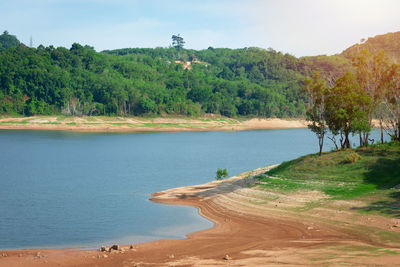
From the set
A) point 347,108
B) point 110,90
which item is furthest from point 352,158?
point 110,90

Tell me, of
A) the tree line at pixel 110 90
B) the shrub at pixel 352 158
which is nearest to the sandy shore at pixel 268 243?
the shrub at pixel 352 158

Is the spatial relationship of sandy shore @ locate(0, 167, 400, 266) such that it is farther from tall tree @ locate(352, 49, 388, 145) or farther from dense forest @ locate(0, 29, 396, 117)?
dense forest @ locate(0, 29, 396, 117)

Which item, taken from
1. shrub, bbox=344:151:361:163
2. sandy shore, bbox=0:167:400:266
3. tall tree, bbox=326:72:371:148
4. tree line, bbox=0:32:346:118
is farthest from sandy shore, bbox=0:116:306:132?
sandy shore, bbox=0:167:400:266

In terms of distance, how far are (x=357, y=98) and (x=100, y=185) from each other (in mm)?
21839

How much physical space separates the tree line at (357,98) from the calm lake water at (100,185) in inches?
479

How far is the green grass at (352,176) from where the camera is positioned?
1052 inches

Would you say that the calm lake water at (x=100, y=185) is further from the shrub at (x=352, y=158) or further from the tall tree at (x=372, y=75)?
the tall tree at (x=372, y=75)

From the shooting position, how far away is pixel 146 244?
2295cm

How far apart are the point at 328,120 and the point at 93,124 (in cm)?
9285

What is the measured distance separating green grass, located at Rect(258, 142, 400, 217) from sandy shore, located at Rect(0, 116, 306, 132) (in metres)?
80.1

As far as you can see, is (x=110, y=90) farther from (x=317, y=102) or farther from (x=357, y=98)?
(x=357, y=98)

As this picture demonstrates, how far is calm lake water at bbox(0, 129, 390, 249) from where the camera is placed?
26141 mm

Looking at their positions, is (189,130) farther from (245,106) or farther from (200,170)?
(200,170)

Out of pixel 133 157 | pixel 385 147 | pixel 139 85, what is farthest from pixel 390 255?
pixel 139 85
